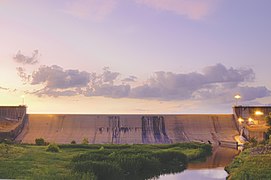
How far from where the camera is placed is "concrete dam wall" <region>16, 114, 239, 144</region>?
221 feet

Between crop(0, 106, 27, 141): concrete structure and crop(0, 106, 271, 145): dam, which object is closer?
crop(0, 106, 27, 141): concrete structure

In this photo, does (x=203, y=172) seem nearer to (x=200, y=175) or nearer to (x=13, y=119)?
(x=200, y=175)

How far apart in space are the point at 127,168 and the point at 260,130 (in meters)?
39.3

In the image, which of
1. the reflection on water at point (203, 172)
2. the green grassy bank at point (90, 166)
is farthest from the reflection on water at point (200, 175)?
the green grassy bank at point (90, 166)

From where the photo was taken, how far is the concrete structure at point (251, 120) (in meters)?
63.7

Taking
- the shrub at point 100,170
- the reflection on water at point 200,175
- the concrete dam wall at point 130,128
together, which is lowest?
the reflection on water at point 200,175

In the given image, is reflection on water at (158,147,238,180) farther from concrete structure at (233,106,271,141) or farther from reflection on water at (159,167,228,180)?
concrete structure at (233,106,271,141)

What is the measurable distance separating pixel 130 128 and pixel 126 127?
0.69 m

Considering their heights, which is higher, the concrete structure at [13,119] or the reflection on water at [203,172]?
the concrete structure at [13,119]

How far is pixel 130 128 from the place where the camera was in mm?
70688

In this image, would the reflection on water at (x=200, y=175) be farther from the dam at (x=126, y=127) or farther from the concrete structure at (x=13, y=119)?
the concrete structure at (x=13, y=119)

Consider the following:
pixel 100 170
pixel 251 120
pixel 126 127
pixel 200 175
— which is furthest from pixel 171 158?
pixel 251 120

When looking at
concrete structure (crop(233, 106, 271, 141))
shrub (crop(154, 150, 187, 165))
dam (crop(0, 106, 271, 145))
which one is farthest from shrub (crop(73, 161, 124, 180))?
concrete structure (crop(233, 106, 271, 141))

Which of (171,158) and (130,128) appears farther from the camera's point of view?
(130,128)
